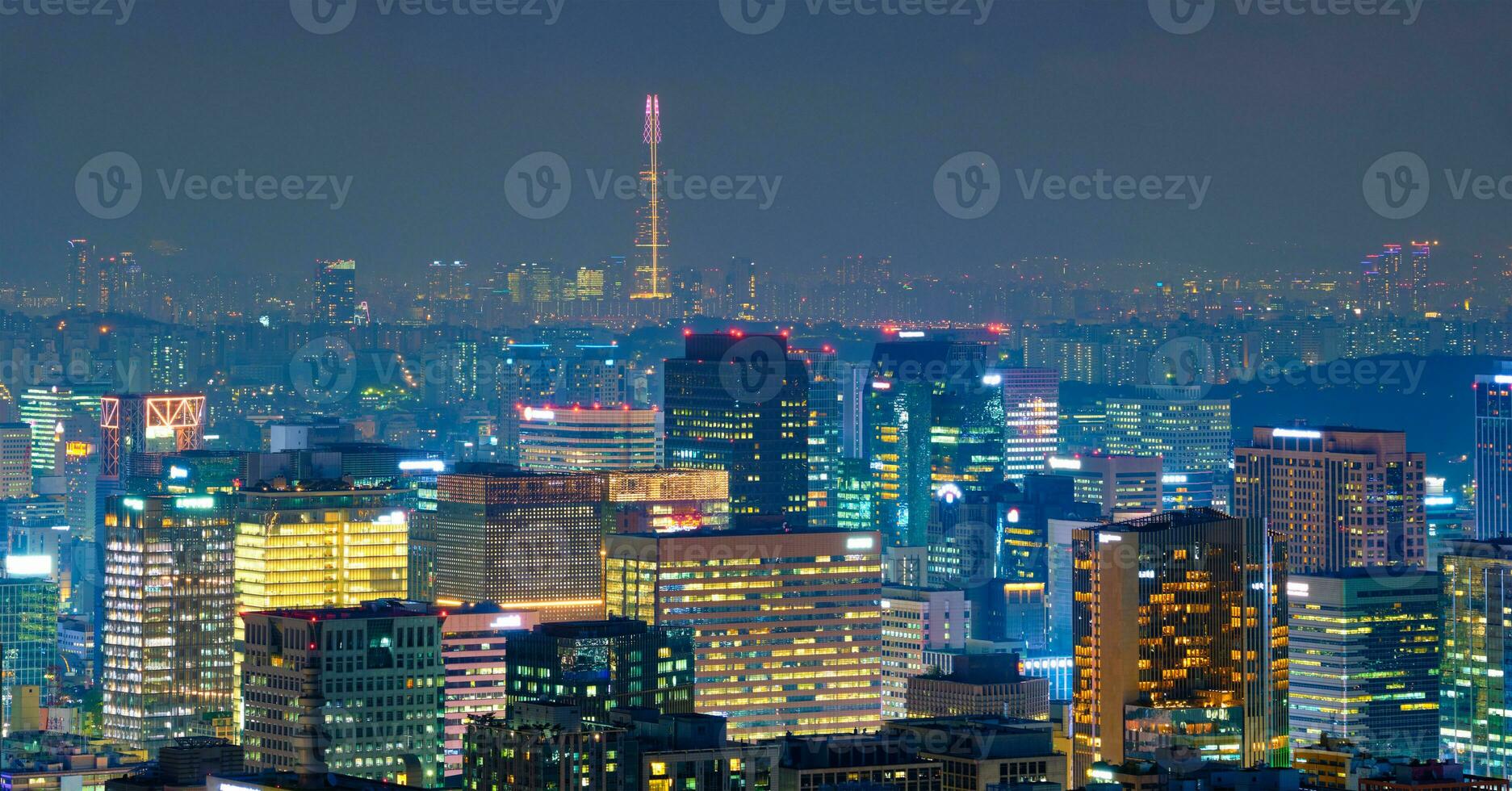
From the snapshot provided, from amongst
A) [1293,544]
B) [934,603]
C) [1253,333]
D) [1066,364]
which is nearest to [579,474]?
[934,603]

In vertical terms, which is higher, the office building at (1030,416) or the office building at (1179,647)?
the office building at (1030,416)

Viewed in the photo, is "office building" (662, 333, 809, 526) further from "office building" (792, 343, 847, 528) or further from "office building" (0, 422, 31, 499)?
"office building" (0, 422, 31, 499)

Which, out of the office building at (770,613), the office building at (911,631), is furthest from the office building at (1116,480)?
the office building at (770,613)

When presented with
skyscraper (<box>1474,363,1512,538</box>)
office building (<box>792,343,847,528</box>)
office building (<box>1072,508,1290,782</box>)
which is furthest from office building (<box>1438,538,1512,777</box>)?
office building (<box>792,343,847,528</box>)

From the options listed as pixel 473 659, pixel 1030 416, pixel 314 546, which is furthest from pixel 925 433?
pixel 473 659

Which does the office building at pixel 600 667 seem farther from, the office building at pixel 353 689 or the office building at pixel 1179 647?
the office building at pixel 1179 647

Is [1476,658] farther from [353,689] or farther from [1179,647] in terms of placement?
[353,689]

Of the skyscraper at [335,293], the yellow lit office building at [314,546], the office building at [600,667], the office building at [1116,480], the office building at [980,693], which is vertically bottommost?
the office building at [980,693]
